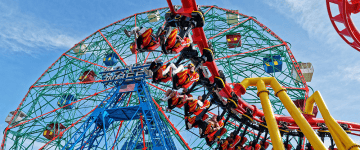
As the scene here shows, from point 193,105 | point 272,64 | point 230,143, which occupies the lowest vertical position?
point 230,143

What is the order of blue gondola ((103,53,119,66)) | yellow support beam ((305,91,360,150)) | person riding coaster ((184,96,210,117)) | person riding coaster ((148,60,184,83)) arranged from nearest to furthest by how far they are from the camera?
person riding coaster ((148,60,184,83)) < yellow support beam ((305,91,360,150)) < person riding coaster ((184,96,210,117)) < blue gondola ((103,53,119,66))

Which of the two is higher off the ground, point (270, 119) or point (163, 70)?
point (163, 70)

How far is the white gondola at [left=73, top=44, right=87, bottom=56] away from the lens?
22672 mm

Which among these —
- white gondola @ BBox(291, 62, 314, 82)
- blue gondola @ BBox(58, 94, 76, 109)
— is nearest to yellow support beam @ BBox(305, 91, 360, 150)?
white gondola @ BBox(291, 62, 314, 82)

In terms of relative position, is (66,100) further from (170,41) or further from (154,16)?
(170,41)

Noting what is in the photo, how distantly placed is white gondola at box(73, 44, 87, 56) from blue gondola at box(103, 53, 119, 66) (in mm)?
2967

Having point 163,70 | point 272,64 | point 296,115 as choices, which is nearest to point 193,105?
point 163,70

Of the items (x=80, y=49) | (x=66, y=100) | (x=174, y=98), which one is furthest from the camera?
(x=80, y=49)

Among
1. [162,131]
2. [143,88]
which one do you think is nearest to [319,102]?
[162,131]

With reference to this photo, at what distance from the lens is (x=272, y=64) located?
58.7 ft

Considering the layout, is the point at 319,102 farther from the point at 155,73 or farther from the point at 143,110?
the point at 143,110

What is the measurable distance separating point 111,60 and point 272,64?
34.1 feet

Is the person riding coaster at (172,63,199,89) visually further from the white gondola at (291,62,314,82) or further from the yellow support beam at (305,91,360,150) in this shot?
the white gondola at (291,62,314,82)

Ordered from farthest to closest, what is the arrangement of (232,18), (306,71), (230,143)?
(232,18) < (306,71) < (230,143)
